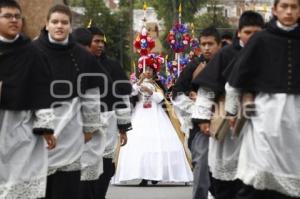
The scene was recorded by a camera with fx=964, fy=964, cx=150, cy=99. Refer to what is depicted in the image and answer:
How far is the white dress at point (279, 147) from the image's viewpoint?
25.0 ft

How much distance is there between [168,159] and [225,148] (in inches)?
250

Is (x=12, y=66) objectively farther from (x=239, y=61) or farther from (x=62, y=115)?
(x=239, y=61)

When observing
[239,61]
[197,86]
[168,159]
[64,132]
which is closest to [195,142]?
[197,86]

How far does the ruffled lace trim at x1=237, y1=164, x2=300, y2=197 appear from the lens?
7.62 m

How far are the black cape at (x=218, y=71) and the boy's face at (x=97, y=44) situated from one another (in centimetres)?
224

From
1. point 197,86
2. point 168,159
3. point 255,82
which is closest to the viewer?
point 255,82

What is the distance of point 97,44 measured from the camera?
11.3 m

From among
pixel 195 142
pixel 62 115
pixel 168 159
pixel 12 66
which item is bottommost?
pixel 168 159

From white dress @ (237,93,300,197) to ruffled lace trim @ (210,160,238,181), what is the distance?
4.98ft

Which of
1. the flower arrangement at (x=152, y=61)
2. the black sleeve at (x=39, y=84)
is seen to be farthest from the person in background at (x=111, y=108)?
the flower arrangement at (x=152, y=61)

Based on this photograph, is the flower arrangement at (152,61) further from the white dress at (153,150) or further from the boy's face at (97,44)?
the boy's face at (97,44)

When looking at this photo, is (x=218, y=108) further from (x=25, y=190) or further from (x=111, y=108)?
(x=111, y=108)

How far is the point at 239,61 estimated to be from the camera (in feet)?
26.3

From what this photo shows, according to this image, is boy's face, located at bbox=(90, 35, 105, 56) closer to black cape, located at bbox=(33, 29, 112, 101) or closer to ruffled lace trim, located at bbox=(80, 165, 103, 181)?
ruffled lace trim, located at bbox=(80, 165, 103, 181)
